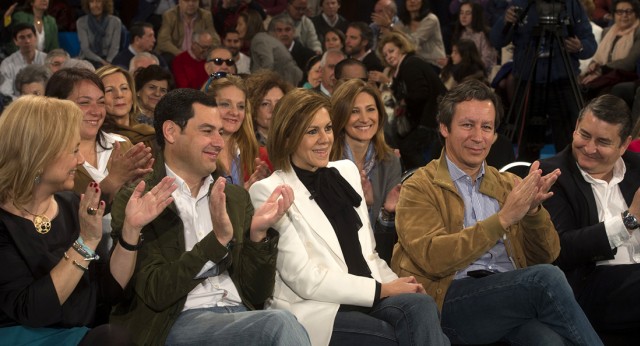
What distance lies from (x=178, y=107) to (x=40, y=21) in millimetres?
6061

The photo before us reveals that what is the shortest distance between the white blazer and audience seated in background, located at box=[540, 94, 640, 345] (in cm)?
76

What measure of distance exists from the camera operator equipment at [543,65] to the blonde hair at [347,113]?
1199mm

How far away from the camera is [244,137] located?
4480 millimetres

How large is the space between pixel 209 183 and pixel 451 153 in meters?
0.93

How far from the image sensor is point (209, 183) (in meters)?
3.12

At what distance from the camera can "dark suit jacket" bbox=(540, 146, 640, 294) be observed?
3514 mm

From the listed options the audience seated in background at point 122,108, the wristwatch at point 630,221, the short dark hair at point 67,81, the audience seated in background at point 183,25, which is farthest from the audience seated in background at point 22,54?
the wristwatch at point 630,221

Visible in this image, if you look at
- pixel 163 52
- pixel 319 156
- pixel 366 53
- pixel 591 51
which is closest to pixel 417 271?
pixel 319 156

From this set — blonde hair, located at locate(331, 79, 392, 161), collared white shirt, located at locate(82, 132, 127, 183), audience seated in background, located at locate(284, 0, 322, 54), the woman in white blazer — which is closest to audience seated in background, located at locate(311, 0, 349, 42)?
audience seated in background, located at locate(284, 0, 322, 54)

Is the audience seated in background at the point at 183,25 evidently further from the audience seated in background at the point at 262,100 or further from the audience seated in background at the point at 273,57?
the audience seated in background at the point at 262,100

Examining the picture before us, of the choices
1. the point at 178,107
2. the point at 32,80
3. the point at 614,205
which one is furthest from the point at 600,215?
the point at 32,80

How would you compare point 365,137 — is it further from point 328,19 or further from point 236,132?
point 328,19

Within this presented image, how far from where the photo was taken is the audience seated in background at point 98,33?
8.86 meters

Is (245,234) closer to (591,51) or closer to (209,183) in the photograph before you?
(209,183)
